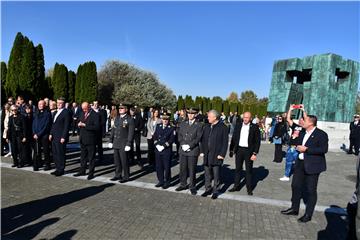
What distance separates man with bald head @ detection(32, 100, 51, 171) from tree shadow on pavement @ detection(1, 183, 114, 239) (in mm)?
2671

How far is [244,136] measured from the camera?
8.05m

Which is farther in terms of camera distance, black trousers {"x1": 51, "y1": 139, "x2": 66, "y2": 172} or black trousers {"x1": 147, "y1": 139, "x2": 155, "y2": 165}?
black trousers {"x1": 147, "y1": 139, "x2": 155, "y2": 165}

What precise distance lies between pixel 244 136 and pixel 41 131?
544cm

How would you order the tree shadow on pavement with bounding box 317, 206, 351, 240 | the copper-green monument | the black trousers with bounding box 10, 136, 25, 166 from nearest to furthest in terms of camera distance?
the tree shadow on pavement with bounding box 317, 206, 351, 240 < the black trousers with bounding box 10, 136, 25, 166 < the copper-green monument

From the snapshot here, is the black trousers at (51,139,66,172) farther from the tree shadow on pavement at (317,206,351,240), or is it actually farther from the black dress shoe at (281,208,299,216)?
the tree shadow on pavement at (317,206,351,240)

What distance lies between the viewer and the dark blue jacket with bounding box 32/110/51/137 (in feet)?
31.1

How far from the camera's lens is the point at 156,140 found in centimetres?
852

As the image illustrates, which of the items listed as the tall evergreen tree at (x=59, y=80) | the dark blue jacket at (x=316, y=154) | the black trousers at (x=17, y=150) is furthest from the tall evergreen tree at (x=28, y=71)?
the dark blue jacket at (x=316, y=154)

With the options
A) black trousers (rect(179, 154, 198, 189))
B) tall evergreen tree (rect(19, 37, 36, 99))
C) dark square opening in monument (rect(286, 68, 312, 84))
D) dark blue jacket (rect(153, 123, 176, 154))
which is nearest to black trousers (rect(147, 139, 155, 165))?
dark blue jacket (rect(153, 123, 176, 154))

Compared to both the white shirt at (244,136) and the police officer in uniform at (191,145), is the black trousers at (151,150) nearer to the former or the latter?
the police officer in uniform at (191,145)

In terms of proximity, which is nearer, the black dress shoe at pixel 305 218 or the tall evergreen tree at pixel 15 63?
the black dress shoe at pixel 305 218

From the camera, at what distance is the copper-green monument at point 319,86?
32094 mm

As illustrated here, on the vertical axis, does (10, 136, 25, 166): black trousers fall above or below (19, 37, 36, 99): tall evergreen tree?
below

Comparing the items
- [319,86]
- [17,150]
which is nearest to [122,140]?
[17,150]
